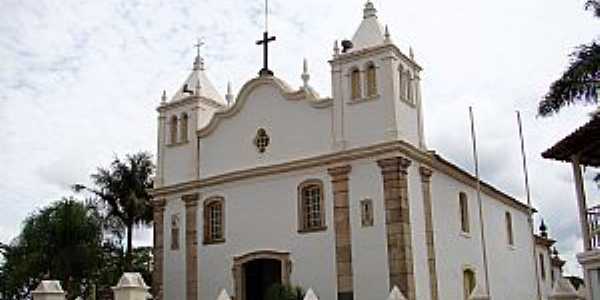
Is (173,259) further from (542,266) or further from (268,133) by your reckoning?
(542,266)

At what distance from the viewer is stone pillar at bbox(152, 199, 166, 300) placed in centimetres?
2439

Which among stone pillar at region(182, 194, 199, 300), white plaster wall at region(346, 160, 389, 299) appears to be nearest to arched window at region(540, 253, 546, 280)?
white plaster wall at region(346, 160, 389, 299)

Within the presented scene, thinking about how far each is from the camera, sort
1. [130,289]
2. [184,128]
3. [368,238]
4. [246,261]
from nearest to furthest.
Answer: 1. [130,289]
2. [368,238]
3. [246,261]
4. [184,128]

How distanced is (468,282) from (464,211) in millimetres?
2360

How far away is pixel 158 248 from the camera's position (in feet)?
81.7

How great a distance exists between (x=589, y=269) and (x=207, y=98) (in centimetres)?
1397

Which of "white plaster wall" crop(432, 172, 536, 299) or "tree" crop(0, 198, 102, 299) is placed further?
"tree" crop(0, 198, 102, 299)

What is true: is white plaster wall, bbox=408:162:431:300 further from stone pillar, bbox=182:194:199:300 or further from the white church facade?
stone pillar, bbox=182:194:199:300

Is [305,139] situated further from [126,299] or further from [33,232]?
[33,232]

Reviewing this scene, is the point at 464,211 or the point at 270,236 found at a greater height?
the point at 464,211

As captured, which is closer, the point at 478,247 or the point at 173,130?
the point at 478,247

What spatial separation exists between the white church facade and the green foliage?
2.92 ft

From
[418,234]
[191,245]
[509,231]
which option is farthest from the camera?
[509,231]

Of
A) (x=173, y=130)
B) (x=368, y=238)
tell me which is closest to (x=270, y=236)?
(x=368, y=238)
